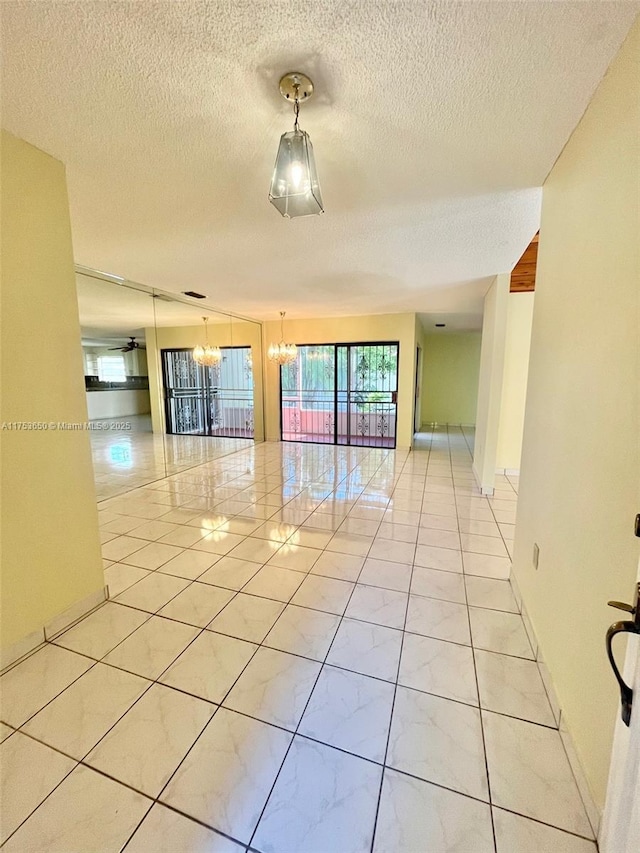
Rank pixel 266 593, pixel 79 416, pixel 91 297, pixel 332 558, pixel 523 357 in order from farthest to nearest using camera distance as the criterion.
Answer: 1. pixel 523 357
2. pixel 91 297
3. pixel 332 558
4. pixel 266 593
5. pixel 79 416

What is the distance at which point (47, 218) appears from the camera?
171cm

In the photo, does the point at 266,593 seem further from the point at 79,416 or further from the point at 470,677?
the point at 79,416

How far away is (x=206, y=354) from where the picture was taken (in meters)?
6.04

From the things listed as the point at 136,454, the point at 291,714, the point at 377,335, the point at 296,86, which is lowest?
the point at 291,714

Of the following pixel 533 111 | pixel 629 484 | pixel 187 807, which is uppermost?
pixel 533 111

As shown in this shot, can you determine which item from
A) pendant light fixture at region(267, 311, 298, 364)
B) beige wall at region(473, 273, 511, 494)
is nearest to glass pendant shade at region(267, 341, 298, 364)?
pendant light fixture at region(267, 311, 298, 364)

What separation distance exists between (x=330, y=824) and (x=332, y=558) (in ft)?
5.12

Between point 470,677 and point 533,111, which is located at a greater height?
point 533,111

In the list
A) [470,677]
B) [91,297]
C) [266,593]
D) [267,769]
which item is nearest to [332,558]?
[266,593]

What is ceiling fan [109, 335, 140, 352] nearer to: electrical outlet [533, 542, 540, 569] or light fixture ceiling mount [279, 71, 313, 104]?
light fixture ceiling mount [279, 71, 313, 104]

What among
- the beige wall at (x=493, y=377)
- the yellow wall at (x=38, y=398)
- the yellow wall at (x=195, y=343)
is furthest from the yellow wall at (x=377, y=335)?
the yellow wall at (x=38, y=398)

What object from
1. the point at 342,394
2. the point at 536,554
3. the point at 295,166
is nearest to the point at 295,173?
the point at 295,166

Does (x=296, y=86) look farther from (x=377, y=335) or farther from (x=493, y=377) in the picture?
(x=377, y=335)

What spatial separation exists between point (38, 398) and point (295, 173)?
1.58m
